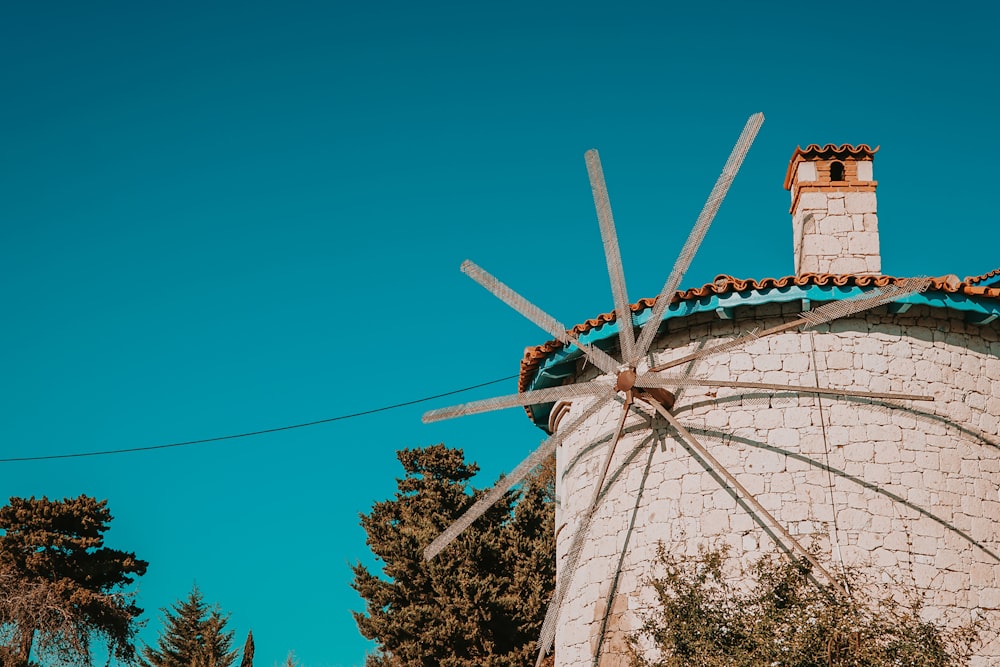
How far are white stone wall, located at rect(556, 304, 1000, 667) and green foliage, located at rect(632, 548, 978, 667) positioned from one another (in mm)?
496

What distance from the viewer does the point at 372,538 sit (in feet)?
63.1

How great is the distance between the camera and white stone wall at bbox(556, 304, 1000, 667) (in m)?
10.1

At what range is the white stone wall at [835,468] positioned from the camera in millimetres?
10078

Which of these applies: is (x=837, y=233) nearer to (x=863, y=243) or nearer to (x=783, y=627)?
(x=863, y=243)

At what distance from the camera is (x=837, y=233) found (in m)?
12.3

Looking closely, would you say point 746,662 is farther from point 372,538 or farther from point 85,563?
point 85,563

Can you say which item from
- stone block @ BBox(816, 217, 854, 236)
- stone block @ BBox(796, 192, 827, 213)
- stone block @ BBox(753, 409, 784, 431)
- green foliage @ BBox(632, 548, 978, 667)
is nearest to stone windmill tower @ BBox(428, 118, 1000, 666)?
stone block @ BBox(753, 409, 784, 431)

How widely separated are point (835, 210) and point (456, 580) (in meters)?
7.69

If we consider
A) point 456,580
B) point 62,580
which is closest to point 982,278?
point 456,580

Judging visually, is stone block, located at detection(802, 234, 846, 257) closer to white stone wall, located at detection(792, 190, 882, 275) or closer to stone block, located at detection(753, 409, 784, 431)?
white stone wall, located at detection(792, 190, 882, 275)

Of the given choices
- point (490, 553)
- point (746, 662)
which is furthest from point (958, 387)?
point (490, 553)

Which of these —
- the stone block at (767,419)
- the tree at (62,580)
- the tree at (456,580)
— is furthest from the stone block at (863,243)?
the tree at (62,580)

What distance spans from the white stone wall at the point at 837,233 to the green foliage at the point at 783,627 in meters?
3.62

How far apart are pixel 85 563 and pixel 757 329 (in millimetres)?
15259
